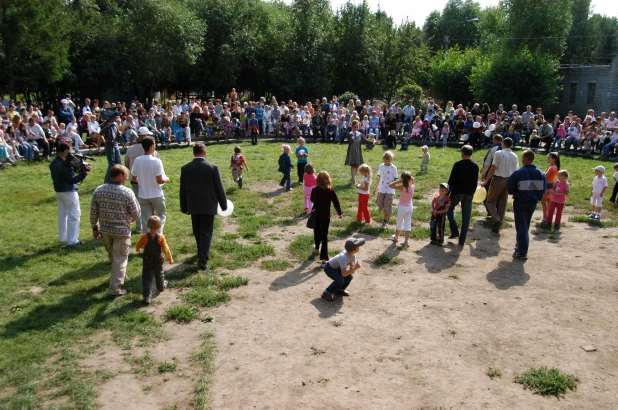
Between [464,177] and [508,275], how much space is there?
2.09 m

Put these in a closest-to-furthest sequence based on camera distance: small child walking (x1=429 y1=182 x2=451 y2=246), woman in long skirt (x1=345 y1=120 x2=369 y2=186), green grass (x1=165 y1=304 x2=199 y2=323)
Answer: green grass (x1=165 y1=304 x2=199 y2=323) < small child walking (x1=429 y1=182 x2=451 y2=246) < woman in long skirt (x1=345 y1=120 x2=369 y2=186)

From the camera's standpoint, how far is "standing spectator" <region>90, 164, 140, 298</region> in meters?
7.07

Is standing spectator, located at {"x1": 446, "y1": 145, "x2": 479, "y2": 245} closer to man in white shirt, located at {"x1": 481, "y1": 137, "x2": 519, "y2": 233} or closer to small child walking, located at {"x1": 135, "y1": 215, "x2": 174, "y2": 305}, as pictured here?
man in white shirt, located at {"x1": 481, "y1": 137, "x2": 519, "y2": 233}

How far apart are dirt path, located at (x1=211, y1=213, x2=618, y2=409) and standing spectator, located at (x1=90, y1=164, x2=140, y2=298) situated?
1589mm

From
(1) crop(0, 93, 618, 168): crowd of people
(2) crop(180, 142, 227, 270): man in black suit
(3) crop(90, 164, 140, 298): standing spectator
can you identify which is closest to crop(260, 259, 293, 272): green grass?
(2) crop(180, 142, 227, 270): man in black suit

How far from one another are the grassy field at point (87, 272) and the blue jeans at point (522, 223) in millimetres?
1784

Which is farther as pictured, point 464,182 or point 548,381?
point 464,182

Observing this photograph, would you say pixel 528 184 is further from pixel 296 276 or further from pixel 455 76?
pixel 455 76

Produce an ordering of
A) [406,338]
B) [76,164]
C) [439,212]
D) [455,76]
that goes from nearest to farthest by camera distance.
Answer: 1. [406,338]
2. [76,164]
3. [439,212]
4. [455,76]

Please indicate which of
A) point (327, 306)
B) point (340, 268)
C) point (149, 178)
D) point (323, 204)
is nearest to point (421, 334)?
point (327, 306)

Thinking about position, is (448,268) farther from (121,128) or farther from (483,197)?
(121,128)

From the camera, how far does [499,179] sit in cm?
1041

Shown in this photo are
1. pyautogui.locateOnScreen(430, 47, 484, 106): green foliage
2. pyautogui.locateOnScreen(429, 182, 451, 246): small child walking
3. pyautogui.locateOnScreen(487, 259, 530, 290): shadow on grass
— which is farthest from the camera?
pyautogui.locateOnScreen(430, 47, 484, 106): green foliage

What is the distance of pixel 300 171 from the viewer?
13.8 meters
